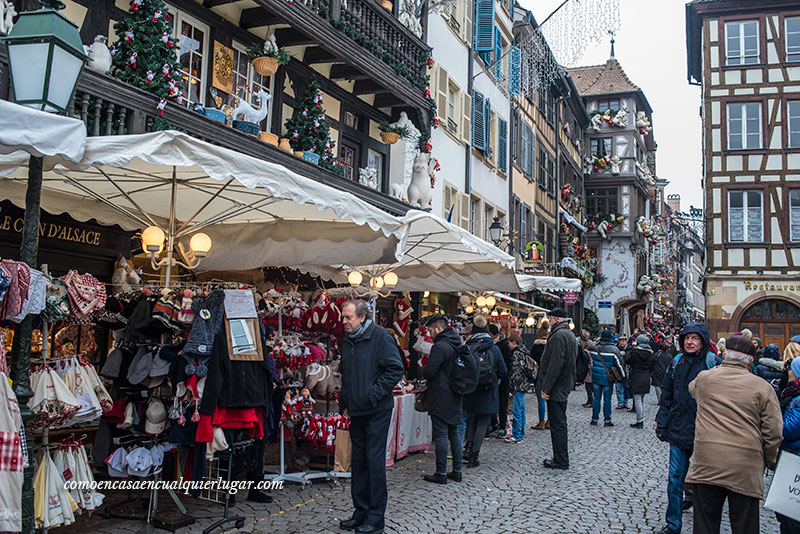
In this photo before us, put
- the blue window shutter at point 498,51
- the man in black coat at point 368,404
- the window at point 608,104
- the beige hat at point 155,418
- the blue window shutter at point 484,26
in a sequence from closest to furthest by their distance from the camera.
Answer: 1. the beige hat at point 155,418
2. the man in black coat at point 368,404
3. the blue window shutter at point 484,26
4. the blue window shutter at point 498,51
5. the window at point 608,104

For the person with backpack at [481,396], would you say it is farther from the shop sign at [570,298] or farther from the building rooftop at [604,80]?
the building rooftop at [604,80]

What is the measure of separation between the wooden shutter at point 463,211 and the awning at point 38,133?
1652 cm

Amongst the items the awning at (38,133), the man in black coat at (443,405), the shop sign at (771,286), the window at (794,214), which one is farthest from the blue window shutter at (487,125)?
the awning at (38,133)

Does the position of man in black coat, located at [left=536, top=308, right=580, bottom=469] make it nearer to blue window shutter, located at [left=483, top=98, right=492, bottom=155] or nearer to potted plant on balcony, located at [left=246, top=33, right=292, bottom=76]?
potted plant on balcony, located at [left=246, top=33, right=292, bottom=76]

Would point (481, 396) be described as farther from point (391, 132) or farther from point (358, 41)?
point (391, 132)

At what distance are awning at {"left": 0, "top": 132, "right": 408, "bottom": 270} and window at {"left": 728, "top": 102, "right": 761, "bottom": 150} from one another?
79.9ft

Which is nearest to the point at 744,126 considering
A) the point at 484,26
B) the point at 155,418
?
the point at 484,26

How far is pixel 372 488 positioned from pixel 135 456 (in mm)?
2030

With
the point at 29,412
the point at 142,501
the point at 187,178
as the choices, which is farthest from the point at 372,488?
the point at 187,178

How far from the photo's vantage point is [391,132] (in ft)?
53.2

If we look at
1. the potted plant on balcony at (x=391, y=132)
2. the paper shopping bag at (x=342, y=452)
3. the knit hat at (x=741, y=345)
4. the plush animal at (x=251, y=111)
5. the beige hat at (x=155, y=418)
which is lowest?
the paper shopping bag at (x=342, y=452)

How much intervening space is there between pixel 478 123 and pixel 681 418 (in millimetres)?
16606

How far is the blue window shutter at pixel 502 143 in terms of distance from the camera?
24370 mm

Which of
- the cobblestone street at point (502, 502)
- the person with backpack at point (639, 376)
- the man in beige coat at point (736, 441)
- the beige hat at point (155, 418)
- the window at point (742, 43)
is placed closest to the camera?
the man in beige coat at point (736, 441)
